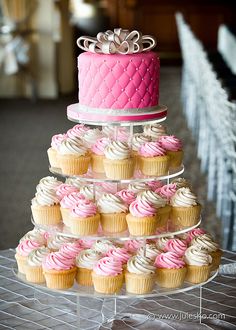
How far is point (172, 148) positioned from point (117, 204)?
297 millimetres

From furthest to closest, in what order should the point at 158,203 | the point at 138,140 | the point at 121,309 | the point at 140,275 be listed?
the point at 121,309 → the point at 138,140 → the point at 158,203 → the point at 140,275

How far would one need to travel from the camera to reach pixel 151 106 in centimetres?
Answer: 288

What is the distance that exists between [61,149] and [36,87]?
290 inches

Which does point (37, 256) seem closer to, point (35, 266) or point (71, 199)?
point (35, 266)

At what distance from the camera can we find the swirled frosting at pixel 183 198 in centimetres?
291

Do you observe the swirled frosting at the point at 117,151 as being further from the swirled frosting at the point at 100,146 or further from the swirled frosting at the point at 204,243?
the swirled frosting at the point at 204,243

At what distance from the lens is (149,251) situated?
2885mm

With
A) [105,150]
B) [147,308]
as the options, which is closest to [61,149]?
[105,150]

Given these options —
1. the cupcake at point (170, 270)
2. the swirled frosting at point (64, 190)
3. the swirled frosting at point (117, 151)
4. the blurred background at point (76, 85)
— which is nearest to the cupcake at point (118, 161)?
the swirled frosting at point (117, 151)

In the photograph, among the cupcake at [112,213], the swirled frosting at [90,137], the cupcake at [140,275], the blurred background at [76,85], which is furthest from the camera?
the blurred background at [76,85]

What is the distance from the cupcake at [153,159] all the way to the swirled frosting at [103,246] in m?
0.29

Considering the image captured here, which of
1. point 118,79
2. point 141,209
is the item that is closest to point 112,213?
point 141,209

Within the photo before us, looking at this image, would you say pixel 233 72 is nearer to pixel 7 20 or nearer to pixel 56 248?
pixel 7 20

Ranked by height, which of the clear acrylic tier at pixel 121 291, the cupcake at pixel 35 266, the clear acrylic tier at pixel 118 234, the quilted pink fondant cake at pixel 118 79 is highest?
the quilted pink fondant cake at pixel 118 79
